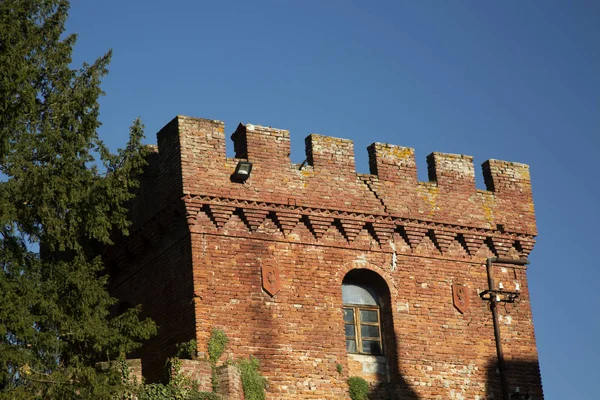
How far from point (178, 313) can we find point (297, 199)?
3.16 metres

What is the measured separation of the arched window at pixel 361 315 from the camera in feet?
104

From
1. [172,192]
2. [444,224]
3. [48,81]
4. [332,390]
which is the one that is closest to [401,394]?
[332,390]

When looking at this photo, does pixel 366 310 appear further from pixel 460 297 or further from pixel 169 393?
pixel 169 393

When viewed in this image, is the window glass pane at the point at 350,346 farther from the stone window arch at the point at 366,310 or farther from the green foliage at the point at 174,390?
the green foliage at the point at 174,390

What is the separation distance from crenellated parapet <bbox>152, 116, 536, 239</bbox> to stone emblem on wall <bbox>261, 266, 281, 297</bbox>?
1299 millimetres

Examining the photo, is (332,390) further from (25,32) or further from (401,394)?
(25,32)

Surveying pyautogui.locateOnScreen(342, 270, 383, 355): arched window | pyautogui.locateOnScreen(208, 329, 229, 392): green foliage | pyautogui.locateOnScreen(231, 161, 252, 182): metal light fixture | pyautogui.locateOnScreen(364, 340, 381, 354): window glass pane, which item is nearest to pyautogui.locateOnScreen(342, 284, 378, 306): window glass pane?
pyautogui.locateOnScreen(342, 270, 383, 355): arched window

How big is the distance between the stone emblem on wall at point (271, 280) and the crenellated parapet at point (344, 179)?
51.2 inches

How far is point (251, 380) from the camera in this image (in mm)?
29609

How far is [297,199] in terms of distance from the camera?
31.6m

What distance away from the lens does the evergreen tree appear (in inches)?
1091

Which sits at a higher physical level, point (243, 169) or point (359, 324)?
point (243, 169)

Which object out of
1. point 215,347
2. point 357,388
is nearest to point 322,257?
point 357,388

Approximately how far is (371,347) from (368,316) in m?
0.62
